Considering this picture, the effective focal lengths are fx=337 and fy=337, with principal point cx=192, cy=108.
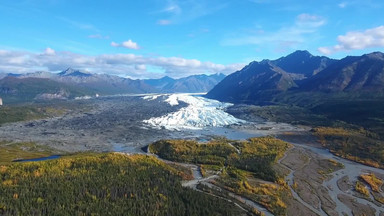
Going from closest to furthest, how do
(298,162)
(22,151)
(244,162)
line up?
(244,162)
(298,162)
(22,151)

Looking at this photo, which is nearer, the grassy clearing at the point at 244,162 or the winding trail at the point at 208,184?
the winding trail at the point at 208,184

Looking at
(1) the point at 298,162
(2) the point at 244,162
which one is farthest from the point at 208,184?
(1) the point at 298,162

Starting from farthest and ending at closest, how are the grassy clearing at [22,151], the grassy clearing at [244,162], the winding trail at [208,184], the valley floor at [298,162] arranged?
the grassy clearing at [22,151] < the grassy clearing at [244,162] < the valley floor at [298,162] < the winding trail at [208,184]

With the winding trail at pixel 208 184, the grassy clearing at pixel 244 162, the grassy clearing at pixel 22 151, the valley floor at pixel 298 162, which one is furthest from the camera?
the grassy clearing at pixel 22 151

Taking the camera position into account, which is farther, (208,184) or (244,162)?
(244,162)

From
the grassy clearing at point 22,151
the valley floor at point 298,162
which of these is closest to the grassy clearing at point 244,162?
the valley floor at point 298,162

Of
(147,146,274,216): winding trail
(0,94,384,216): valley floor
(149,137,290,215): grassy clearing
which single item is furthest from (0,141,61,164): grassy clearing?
(147,146,274,216): winding trail

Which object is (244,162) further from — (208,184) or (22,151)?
(22,151)

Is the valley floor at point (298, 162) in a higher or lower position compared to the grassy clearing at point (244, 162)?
lower

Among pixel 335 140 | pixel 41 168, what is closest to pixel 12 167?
pixel 41 168

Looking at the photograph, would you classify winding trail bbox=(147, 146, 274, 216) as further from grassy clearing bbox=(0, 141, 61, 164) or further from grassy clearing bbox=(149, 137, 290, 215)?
grassy clearing bbox=(0, 141, 61, 164)

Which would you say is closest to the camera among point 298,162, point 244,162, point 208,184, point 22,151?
point 208,184

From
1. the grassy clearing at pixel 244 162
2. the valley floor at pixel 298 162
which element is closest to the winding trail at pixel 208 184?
the valley floor at pixel 298 162

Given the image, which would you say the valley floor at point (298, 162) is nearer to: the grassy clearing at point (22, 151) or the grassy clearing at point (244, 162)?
the grassy clearing at point (244, 162)
